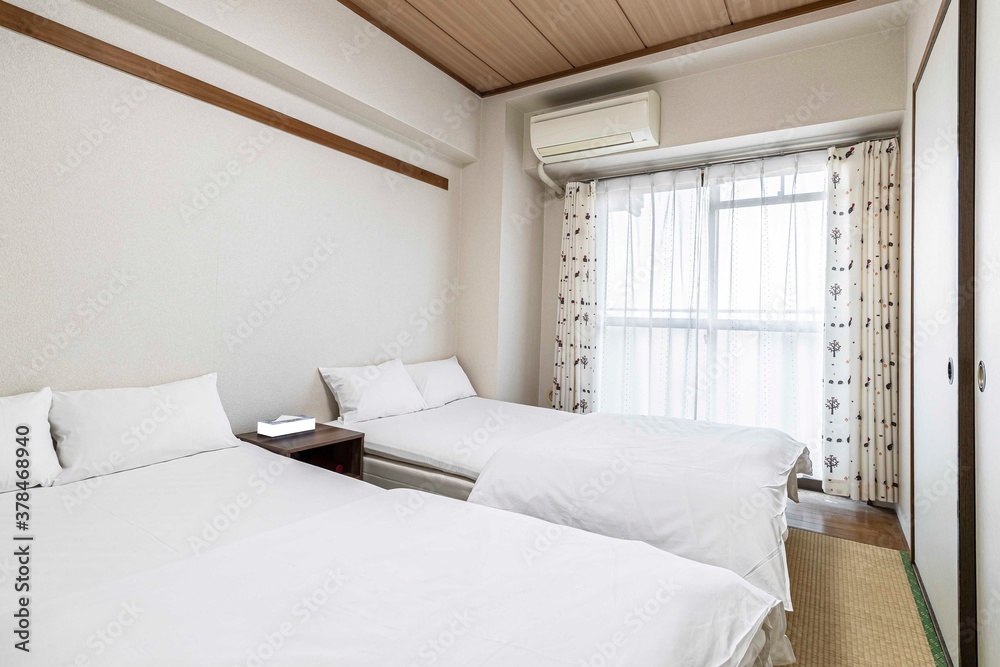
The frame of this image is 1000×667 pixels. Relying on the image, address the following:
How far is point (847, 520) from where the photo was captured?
9.39 feet

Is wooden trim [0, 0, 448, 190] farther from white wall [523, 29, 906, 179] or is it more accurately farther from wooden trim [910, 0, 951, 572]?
wooden trim [910, 0, 951, 572]

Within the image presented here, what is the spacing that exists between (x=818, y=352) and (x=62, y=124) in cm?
398

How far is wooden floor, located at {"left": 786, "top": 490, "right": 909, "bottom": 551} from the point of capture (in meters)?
2.63

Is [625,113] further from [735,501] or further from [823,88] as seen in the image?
[735,501]

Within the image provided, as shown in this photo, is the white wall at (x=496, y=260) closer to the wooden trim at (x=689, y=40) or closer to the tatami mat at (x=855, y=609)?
the wooden trim at (x=689, y=40)

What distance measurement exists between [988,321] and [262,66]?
9.95ft

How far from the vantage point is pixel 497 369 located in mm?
3854

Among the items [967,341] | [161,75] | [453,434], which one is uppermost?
[161,75]

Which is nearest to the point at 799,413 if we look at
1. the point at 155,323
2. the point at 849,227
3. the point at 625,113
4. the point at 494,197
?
the point at 849,227

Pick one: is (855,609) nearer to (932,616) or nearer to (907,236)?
(932,616)

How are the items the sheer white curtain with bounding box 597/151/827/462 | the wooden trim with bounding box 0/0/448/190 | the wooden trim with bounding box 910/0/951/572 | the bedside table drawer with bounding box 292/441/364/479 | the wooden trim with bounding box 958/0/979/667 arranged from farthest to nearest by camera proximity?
1. the sheer white curtain with bounding box 597/151/827/462
2. the bedside table drawer with bounding box 292/441/364/479
3. the wooden trim with bounding box 910/0/951/572
4. the wooden trim with bounding box 0/0/448/190
5. the wooden trim with bounding box 958/0/979/667

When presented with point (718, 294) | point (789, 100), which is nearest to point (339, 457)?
point (718, 294)

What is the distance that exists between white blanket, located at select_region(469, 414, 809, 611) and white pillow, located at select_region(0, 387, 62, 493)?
1469 mm

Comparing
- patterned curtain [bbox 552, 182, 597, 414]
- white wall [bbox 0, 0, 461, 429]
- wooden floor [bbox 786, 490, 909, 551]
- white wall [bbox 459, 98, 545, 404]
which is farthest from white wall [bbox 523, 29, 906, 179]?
wooden floor [bbox 786, 490, 909, 551]
